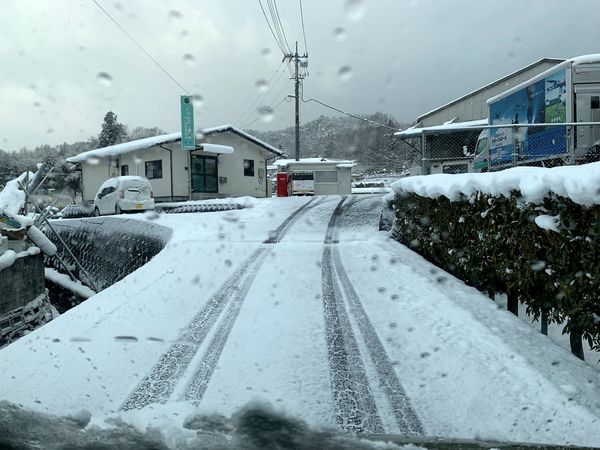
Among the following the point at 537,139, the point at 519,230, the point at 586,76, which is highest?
the point at 586,76

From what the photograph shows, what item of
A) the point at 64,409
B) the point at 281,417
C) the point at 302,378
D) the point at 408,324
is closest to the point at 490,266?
the point at 408,324

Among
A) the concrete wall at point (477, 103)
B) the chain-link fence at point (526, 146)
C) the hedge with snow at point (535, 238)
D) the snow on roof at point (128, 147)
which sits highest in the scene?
the concrete wall at point (477, 103)

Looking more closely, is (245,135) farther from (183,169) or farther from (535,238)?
(535,238)

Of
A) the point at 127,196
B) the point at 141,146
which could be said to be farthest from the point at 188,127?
the point at 141,146

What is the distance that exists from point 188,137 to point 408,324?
55.9 feet

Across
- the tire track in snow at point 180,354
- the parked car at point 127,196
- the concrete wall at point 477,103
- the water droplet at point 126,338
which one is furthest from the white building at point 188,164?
the water droplet at point 126,338

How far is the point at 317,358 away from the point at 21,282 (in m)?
6.84

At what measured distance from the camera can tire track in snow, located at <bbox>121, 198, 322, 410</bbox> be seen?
3592 mm

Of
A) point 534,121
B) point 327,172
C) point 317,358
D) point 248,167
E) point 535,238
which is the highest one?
point 534,121

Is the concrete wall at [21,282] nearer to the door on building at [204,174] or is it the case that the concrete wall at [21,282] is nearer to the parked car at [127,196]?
the parked car at [127,196]

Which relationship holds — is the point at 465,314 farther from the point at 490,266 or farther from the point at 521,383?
the point at 521,383

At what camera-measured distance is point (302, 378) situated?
3.92m

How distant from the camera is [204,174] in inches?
1099

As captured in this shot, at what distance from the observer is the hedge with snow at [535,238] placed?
362cm
